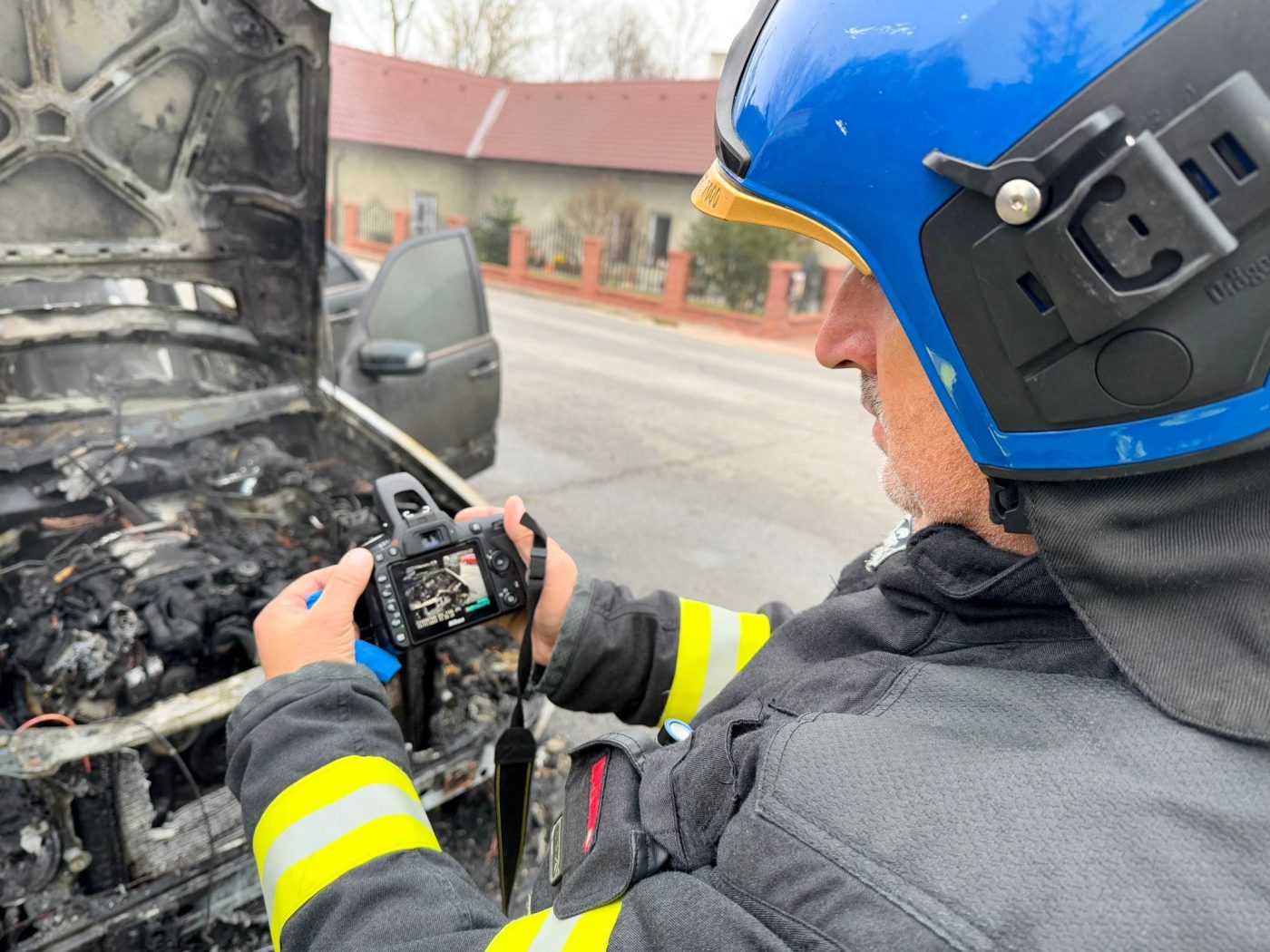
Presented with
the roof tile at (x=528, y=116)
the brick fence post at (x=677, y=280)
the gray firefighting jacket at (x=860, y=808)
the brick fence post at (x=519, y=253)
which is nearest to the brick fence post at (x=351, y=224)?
the roof tile at (x=528, y=116)

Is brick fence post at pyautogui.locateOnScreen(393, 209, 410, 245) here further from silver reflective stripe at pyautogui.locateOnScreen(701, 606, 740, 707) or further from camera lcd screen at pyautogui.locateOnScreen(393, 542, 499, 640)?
silver reflective stripe at pyautogui.locateOnScreen(701, 606, 740, 707)

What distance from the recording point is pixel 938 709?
81cm

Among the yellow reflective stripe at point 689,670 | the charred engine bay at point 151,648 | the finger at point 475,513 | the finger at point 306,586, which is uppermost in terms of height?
the finger at point 475,513

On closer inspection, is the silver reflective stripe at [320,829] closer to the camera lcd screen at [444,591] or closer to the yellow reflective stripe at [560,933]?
the yellow reflective stripe at [560,933]

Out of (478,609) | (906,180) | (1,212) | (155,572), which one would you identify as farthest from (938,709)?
(1,212)

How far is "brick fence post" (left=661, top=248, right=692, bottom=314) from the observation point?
54.6 feet

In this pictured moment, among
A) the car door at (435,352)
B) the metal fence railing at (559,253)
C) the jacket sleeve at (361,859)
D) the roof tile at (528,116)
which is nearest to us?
the jacket sleeve at (361,859)

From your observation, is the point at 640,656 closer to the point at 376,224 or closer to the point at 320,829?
the point at 320,829

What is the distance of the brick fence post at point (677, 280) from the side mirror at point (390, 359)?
44.6 feet

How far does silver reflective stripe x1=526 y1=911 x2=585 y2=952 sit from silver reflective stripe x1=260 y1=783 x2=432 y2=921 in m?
0.30

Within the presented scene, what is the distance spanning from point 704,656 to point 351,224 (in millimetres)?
22939

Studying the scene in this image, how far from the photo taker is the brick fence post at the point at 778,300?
15.5 meters

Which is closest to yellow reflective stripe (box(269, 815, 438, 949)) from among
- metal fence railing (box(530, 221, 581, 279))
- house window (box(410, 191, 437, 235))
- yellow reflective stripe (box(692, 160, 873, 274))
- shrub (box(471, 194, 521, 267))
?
yellow reflective stripe (box(692, 160, 873, 274))

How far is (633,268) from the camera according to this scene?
59.2 feet
